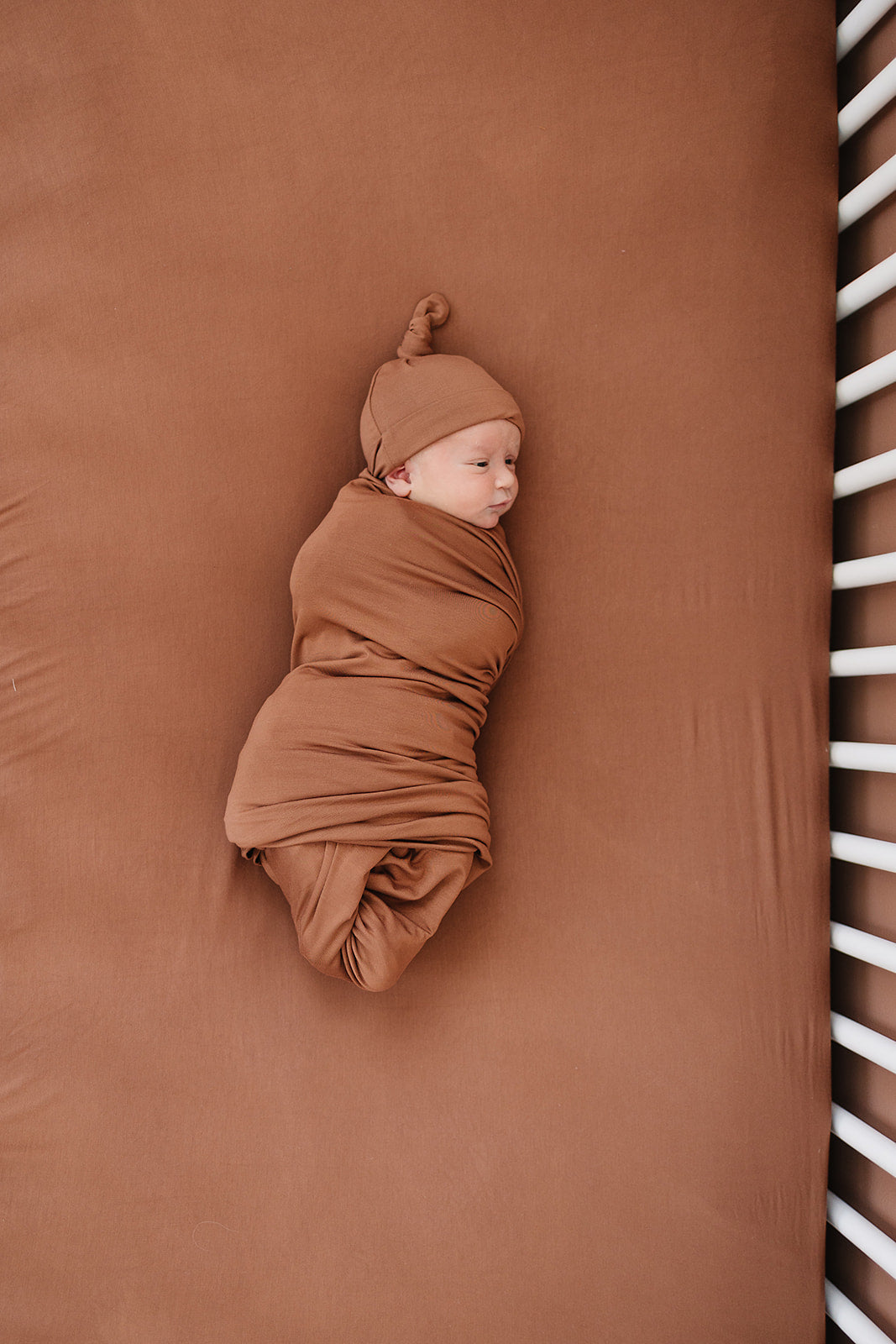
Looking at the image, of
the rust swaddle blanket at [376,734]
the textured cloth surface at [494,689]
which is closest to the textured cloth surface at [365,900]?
the rust swaddle blanket at [376,734]

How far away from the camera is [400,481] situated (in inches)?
46.8

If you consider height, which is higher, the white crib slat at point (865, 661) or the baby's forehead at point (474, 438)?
the baby's forehead at point (474, 438)

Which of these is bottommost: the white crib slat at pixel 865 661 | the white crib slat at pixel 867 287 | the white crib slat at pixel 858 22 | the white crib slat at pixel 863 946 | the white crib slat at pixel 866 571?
the white crib slat at pixel 863 946

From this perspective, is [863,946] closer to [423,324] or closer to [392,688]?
[392,688]

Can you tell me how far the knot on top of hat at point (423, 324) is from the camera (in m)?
1.22

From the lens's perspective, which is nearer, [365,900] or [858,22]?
[365,900]

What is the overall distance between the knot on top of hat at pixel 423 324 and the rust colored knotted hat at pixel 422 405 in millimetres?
21

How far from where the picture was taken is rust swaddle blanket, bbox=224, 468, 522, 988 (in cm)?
109

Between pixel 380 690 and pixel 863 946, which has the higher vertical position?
pixel 380 690

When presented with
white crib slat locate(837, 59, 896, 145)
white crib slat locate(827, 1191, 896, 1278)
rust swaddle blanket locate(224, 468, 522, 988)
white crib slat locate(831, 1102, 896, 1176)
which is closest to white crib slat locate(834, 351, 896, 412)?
white crib slat locate(837, 59, 896, 145)

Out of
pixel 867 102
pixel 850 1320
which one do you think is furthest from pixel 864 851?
pixel 867 102

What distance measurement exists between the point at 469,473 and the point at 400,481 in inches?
4.0

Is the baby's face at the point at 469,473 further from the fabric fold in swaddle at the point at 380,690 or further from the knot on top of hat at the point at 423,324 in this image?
→ the knot on top of hat at the point at 423,324

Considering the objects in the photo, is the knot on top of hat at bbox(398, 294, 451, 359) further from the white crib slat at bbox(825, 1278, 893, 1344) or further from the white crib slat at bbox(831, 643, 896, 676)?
the white crib slat at bbox(825, 1278, 893, 1344)
